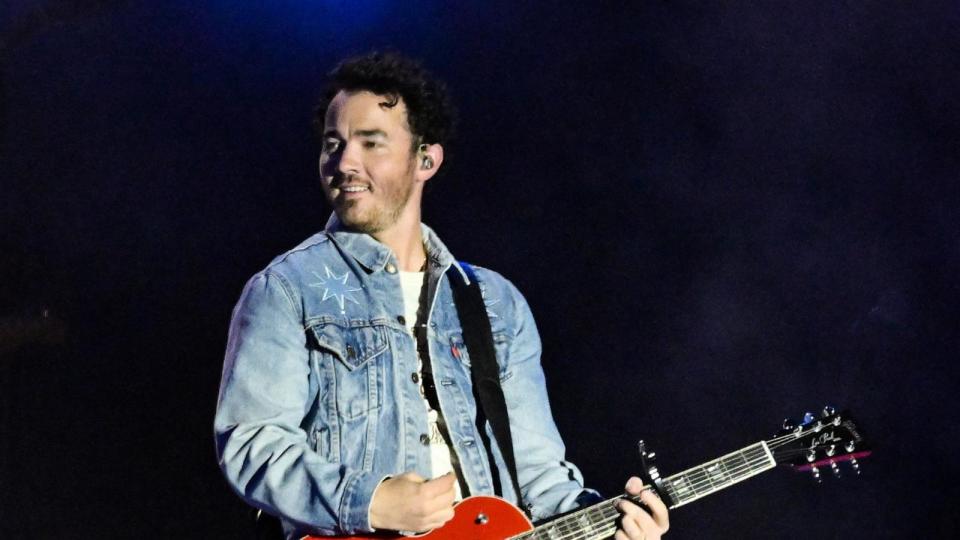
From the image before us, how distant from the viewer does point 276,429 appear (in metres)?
2.71

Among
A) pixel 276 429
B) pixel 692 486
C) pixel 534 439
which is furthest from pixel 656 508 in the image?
pixel 276 429

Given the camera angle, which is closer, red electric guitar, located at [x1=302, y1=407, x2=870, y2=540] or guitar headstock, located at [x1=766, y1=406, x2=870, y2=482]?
red electric guitar, located at [x1=302, y1=407, x2=870, y2=540]

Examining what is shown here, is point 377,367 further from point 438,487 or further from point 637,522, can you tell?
point 637,522

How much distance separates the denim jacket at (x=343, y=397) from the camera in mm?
2652

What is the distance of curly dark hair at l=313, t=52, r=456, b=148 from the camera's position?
3295mm

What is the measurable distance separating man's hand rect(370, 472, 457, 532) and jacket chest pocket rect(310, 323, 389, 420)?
32 cm

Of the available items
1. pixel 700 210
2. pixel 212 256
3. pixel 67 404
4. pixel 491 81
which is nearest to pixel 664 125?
pixel 700 210

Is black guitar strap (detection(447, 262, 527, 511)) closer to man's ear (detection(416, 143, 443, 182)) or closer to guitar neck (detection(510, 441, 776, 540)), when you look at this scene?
guitar neck (detection(510, 441, 776, 540))

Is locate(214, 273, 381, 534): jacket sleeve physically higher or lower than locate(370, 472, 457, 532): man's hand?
higher

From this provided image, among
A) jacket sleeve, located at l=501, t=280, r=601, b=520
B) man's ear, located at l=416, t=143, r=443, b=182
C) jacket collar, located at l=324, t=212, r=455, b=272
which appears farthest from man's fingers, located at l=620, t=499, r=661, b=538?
man's ear, located at l=416, t=143, r=443, b=182

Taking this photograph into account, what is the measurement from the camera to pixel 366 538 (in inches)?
104

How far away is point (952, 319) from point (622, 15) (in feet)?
6.89

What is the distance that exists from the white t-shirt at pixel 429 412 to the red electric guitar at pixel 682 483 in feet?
0.40

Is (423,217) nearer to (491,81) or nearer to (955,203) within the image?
(491,81)
